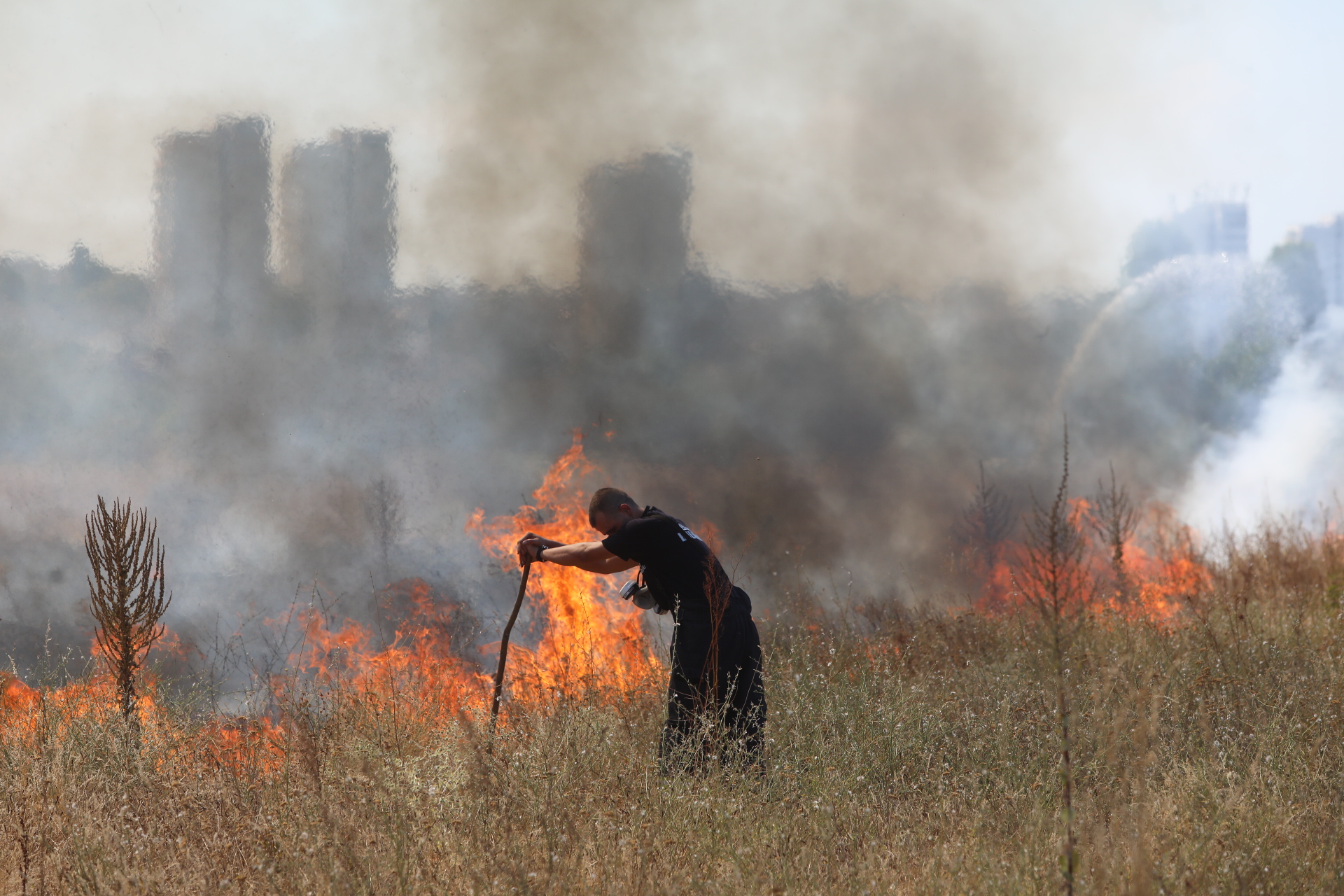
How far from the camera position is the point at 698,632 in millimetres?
4637

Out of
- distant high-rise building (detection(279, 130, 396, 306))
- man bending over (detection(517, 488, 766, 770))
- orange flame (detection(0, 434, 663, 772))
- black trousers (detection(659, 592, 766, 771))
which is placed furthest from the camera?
distant high-rise building (detection(279, 130, 396, 306))

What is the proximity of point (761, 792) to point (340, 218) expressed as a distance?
9.13 m

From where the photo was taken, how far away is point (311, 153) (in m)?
10.5

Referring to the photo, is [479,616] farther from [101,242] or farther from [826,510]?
[101,242]

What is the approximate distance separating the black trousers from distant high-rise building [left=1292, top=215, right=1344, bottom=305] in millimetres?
19629

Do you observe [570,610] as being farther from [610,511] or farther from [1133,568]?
[1133,568]

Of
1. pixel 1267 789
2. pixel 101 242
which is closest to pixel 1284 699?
pixel 1267 789

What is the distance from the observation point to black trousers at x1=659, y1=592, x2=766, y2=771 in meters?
4.30

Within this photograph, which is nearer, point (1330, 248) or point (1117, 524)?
point (1117, 524)

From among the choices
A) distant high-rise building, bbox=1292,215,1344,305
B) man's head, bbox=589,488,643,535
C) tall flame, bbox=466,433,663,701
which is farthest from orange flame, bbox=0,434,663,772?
distant high-rise building, bbox=1292,215,1344,305

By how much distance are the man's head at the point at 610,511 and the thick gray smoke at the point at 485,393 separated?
4.39 meters

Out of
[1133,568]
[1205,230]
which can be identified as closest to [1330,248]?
[1205,230]

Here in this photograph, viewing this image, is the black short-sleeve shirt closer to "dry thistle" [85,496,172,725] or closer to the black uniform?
the black uniform

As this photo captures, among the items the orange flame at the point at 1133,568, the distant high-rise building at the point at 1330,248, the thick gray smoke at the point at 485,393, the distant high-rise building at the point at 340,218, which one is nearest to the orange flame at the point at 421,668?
the thick gray smoke at the point at 485,393
